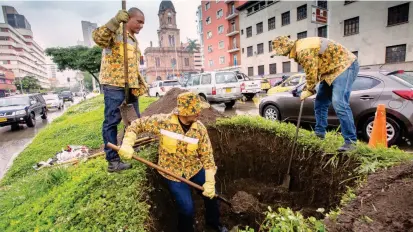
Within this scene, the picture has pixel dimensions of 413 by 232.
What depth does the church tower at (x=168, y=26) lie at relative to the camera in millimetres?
62688

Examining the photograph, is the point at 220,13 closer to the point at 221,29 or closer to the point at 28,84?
the point at 221,29

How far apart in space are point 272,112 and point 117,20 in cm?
563

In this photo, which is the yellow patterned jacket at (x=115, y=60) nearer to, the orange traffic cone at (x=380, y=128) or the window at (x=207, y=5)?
the orange traffic cone at (x=380, y=128)

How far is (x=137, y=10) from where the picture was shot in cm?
278

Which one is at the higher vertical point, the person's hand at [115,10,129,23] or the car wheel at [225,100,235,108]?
the person's hand at [115,10,129,23]

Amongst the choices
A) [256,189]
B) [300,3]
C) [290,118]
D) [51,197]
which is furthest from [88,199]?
[300,3]

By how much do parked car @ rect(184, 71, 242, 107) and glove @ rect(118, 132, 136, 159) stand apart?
27.4 feet

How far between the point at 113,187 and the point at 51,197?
2.77 feet

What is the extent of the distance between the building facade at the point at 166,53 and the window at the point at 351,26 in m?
45.4

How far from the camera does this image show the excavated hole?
2.91 meters

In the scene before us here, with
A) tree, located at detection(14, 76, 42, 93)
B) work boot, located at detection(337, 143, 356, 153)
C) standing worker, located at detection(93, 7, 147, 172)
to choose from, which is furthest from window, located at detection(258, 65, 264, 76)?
tree, located at detection(14, 76, 42, 93)

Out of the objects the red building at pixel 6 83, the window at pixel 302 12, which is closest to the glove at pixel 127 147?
the window at pixel 302 12

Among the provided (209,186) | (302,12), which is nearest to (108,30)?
(209,186)

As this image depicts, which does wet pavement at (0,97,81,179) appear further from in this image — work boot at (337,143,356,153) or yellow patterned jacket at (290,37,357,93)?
work boot at (337,143,356,153)
